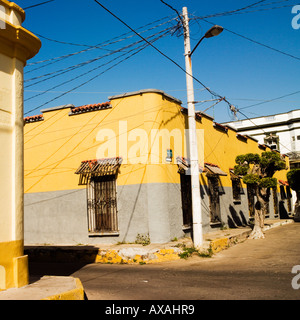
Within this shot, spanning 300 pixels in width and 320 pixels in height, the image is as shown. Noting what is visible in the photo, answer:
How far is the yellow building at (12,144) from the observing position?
18.6ft

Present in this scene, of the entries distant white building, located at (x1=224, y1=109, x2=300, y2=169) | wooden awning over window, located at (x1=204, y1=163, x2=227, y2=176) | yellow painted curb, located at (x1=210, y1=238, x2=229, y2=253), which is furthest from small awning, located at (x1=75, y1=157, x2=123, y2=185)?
distant white building, located at (x1=224, y1=109, x2=300, y2=169)

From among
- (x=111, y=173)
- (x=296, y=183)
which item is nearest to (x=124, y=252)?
(x=111, y=173)

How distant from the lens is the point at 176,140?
42.1 feet

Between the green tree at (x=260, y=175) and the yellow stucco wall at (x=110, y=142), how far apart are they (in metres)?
2.06

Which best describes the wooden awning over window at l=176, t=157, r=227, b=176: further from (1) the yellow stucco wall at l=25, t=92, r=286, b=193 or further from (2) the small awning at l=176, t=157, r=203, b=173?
(1) the yellow stucco wall at l=25, t=92, r=286, b=193

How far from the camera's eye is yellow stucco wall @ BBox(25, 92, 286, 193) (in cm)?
1181

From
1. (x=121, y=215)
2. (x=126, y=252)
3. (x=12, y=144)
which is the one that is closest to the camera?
(x=12, y=144)

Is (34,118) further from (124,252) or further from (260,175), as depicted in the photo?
(260,175)

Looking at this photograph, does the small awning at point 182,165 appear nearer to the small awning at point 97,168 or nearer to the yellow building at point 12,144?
the small awning at point 97,168

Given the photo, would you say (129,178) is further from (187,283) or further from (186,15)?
(186,15)

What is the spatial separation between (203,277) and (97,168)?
600 centimetres

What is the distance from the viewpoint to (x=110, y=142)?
40.9 feet

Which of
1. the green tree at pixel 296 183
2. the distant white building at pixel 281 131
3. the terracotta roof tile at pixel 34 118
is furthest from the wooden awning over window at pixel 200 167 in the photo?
the distant white building at pixel 281 131
